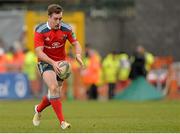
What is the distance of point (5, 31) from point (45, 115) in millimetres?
14818

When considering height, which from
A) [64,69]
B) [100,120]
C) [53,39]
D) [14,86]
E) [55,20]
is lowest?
[14,86]

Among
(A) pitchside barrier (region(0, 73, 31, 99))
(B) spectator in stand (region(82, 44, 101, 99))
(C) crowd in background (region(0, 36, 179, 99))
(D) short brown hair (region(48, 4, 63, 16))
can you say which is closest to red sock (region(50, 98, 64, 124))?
(D) short brown hair (region(48, 4, 63, 16))

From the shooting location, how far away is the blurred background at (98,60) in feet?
95.5

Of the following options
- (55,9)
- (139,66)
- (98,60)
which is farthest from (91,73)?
(55,9)

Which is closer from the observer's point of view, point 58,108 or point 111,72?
point 58,108

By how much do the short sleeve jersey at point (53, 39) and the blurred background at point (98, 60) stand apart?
44.9ft

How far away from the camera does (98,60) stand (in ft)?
100.0

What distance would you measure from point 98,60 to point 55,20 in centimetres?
1573

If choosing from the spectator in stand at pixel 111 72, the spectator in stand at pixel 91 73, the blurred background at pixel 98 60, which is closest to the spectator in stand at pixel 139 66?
the blurred background at pixel 98 60

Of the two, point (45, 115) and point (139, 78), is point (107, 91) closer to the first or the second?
point (139, 78)

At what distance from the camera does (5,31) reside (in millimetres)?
33781

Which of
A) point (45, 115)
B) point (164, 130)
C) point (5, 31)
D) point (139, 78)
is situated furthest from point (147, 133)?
point (5, 31)

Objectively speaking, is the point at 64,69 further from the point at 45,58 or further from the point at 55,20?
the point at 55,20

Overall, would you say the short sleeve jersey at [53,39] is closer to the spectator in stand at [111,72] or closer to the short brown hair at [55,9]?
the short brown hair at [55,9]
